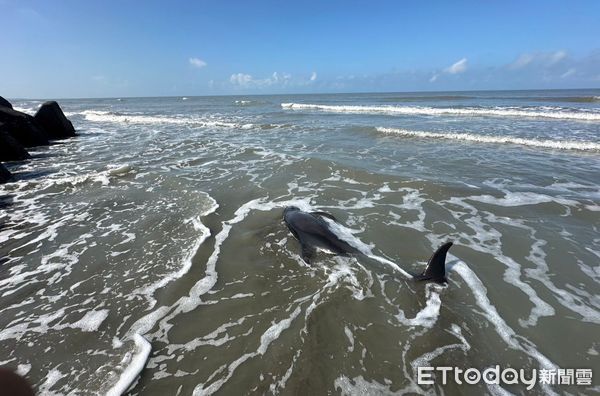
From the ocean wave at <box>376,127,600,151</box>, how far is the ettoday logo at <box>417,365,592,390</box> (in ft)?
48.8

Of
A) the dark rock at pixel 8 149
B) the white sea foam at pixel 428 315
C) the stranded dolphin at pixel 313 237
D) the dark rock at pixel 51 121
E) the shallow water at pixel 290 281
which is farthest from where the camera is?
the dark rock at pixel 51 121

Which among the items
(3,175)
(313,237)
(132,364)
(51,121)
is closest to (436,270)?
(313,237)

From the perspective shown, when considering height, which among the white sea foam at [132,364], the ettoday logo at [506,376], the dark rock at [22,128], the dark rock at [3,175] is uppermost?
the dark rock at [22,128]

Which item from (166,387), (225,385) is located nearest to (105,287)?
(166,387)

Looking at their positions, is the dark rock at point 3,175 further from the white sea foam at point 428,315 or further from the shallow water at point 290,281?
the white sea foam at point 428,315

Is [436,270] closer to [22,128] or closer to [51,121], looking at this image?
[22,128]

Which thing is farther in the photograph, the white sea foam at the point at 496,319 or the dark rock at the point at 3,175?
the dark rock at the point at 3,175

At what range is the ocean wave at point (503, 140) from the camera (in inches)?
575

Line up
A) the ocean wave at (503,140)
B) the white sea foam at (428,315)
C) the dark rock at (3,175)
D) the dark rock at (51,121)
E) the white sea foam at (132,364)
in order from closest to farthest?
the white sea foam at (132,364) → the white sea foam at (428,315) → the dark rock at (3,175) → the ocean wave at (503,140) → the dark rock at (51,121)

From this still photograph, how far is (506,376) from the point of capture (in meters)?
3.50

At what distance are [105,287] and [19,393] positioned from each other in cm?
190

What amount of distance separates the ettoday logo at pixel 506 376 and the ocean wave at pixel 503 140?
48.8ft

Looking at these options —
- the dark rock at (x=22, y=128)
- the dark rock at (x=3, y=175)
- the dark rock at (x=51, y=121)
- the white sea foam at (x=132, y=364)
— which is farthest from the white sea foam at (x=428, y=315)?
the dark rock at (x=51, y=121)

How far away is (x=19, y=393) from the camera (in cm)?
337
